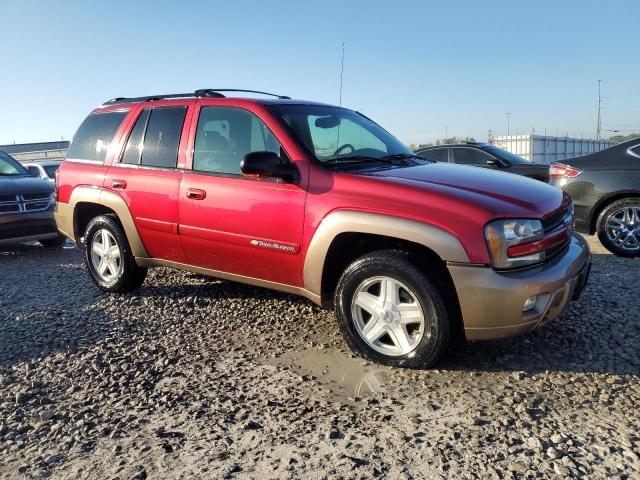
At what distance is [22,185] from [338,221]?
6248 millimetres

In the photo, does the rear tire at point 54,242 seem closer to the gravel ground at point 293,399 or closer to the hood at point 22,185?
the hood at point 22,185

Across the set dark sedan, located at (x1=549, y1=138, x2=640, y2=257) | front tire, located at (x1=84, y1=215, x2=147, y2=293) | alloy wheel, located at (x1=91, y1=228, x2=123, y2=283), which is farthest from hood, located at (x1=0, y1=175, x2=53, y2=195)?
dark sedan, located at (x1=549, y1=138, x2=640, y2=257)

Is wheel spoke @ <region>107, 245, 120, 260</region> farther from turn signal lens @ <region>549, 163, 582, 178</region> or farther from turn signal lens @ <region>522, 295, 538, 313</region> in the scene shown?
turn signal lens @ <region>549, 163, 582, 178</region>

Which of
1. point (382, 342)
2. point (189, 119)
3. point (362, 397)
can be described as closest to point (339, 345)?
point (382, 342)

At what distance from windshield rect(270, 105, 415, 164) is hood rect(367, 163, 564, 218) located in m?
0.43

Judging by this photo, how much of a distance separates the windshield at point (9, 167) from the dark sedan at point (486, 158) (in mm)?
6696

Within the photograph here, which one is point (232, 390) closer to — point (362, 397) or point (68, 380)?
point (362, 397)

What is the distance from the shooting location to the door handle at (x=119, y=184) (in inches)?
187

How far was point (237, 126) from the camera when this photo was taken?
13.8ft

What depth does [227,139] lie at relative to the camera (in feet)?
13.9

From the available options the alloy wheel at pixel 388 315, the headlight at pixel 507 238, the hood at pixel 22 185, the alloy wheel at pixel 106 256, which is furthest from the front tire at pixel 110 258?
the headlight at pixel 507 238

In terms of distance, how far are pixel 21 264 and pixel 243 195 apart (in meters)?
4.81

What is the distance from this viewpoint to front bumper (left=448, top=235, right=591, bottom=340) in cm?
304

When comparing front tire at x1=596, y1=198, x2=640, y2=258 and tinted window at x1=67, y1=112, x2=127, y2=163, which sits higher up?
tinted window at x1=67, y1=112, x2=127, y2=163
